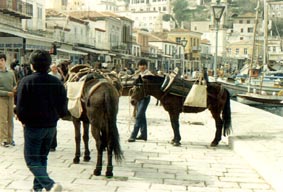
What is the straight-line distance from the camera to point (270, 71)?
4484 cm

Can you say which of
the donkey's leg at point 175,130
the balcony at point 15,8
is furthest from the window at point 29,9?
the donkey's leg at point 175,130

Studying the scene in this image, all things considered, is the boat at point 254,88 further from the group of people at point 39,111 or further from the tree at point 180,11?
the tree at point 180,11

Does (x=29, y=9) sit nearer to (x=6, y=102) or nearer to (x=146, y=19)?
(x=6, y=102)

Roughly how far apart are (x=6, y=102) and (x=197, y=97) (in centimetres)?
370

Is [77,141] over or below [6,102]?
below

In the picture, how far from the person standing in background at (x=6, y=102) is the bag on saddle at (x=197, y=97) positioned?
3.42 meters

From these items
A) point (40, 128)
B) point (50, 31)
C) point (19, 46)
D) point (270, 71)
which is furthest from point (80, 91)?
point (270, 71)

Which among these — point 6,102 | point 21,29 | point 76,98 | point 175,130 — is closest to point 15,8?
point 21,29

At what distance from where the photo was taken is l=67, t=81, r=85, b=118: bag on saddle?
22.9ft

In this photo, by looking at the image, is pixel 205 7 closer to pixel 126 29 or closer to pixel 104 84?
pixel 126 29

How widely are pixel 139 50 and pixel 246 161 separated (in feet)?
195

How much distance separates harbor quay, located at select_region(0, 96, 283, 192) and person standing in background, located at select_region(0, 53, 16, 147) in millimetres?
265

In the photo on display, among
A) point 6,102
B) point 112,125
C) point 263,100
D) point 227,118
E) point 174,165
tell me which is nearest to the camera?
point 112,125

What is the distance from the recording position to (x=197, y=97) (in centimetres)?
911
